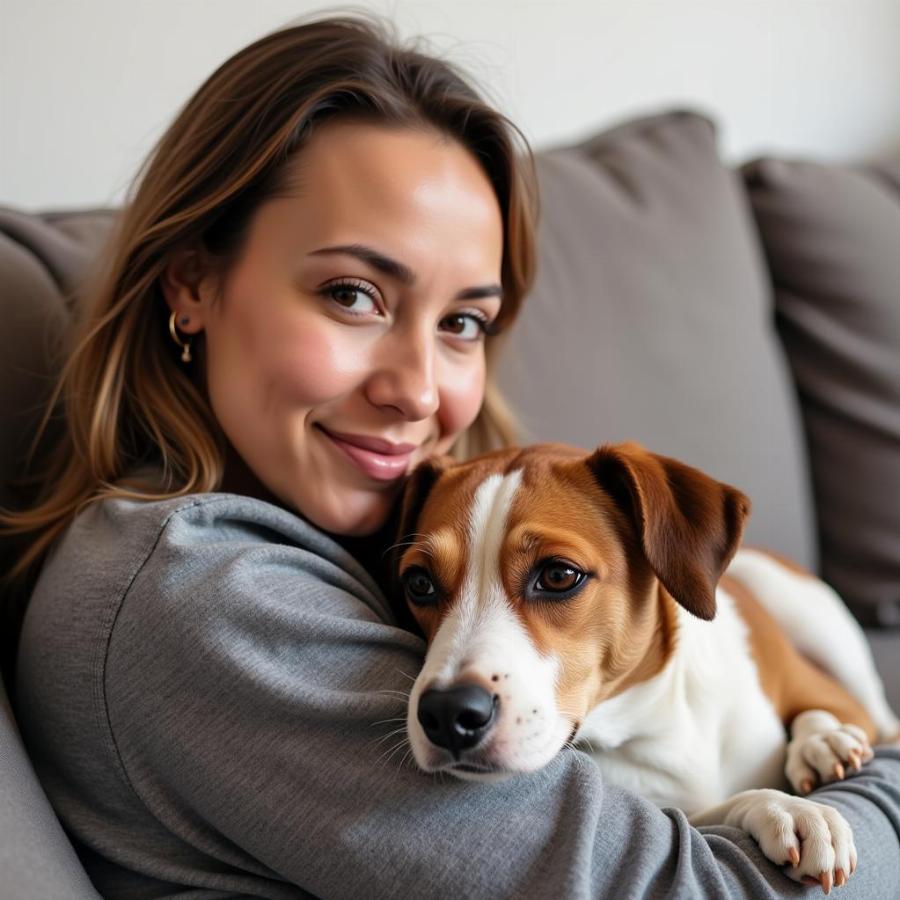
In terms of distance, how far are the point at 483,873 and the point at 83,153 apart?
1.67 m

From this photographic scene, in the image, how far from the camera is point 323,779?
103 centimetres

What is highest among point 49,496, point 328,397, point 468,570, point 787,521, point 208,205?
point 208,205

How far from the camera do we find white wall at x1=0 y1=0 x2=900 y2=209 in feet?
6.63

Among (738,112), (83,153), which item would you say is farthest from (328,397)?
(738,112)

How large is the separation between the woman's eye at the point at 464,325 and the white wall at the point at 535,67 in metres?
0.52

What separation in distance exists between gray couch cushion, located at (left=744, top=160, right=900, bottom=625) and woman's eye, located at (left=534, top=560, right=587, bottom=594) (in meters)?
1.20

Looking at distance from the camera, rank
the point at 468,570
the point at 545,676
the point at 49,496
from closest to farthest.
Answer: the point at 545,676 → the point at 468,570 → the point at 49,496

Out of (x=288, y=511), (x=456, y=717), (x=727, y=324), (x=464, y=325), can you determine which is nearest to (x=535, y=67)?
(x=727, y=324)

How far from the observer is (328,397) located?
134 centimetres

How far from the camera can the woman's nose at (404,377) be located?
4.43 feet

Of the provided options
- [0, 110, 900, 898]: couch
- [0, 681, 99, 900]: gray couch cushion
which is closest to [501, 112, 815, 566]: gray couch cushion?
[0, 110, 900, 898]: couch

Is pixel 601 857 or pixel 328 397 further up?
pixel 328 397

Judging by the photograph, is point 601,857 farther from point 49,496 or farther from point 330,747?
point 49,496

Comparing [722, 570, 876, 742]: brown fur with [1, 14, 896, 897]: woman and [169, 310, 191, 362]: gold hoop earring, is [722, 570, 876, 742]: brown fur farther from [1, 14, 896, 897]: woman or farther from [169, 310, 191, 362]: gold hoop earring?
[169, 310, 191, 362]: gold hoop earring
